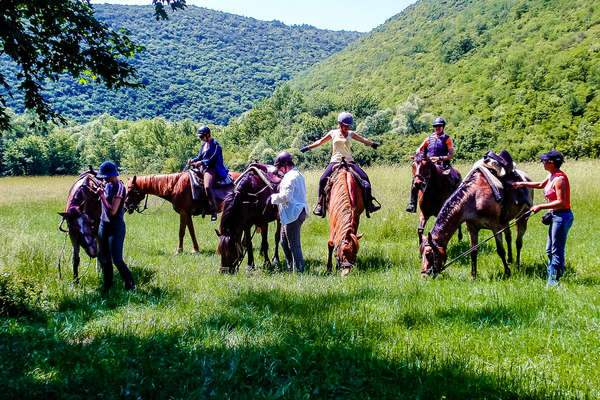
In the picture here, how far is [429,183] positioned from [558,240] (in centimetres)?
315

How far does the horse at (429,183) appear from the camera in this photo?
8.45 m

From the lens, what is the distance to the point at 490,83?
56250mm

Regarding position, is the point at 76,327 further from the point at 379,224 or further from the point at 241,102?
the point at 241,102

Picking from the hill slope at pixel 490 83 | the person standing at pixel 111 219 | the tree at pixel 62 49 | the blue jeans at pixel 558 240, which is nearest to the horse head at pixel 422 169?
the blue jeans at pixel 558 240

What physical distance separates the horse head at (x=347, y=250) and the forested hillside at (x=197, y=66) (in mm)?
81060

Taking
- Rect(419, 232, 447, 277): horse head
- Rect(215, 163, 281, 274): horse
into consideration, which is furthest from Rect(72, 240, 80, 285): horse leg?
Rect(419, 232, 447, 277): horse head

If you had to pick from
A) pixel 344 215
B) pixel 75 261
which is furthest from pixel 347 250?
pixel 75 261

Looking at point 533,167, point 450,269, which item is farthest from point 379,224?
point 533,167

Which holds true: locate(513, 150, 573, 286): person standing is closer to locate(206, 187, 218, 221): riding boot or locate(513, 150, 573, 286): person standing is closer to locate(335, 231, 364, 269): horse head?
locate(335, 231, 364, 269): horse head

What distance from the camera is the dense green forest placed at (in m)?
41.7

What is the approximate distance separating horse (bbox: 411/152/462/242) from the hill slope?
31.5 meters

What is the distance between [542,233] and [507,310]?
6738mm

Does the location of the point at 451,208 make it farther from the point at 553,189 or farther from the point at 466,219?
the point at 553,189

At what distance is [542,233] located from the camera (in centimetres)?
1070
